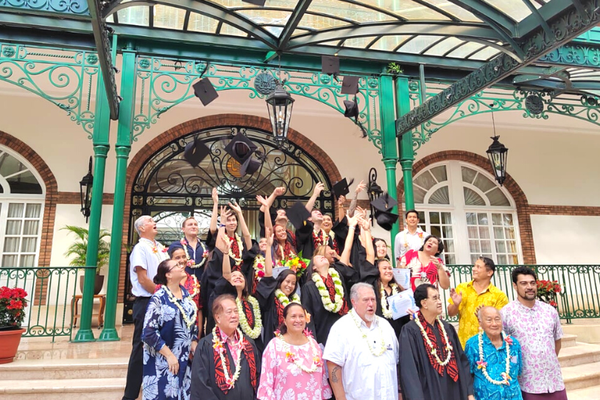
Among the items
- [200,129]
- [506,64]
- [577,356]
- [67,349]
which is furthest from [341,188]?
[200,129]

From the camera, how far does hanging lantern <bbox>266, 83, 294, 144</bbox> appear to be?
555 centimetres

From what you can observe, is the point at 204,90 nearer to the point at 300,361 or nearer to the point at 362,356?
the point at 300,361

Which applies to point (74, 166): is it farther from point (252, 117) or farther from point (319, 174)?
point (319, 174)

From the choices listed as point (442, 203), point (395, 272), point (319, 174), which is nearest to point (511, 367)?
point (395, 272)

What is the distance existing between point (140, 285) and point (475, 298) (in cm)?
307

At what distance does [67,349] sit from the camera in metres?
5.88

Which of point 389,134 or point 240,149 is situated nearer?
point 240,149

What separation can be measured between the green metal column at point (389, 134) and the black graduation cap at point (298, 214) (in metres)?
3.38

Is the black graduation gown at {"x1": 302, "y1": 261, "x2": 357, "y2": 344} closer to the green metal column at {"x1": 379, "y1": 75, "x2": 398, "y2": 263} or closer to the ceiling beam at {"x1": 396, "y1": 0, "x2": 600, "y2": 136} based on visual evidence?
the ceiling beam at {"x1": 396, "y1": 0, "x2": 600, "y2": 136}

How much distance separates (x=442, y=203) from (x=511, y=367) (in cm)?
853

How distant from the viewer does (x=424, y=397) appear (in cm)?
321

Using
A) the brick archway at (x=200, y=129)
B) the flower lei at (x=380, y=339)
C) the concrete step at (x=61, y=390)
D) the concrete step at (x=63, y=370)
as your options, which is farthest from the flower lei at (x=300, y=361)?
the brick archway at (x=200, y=129)

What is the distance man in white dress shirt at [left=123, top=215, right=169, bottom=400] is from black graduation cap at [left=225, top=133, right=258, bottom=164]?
5.32 ft

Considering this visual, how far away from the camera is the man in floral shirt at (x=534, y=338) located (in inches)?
137
